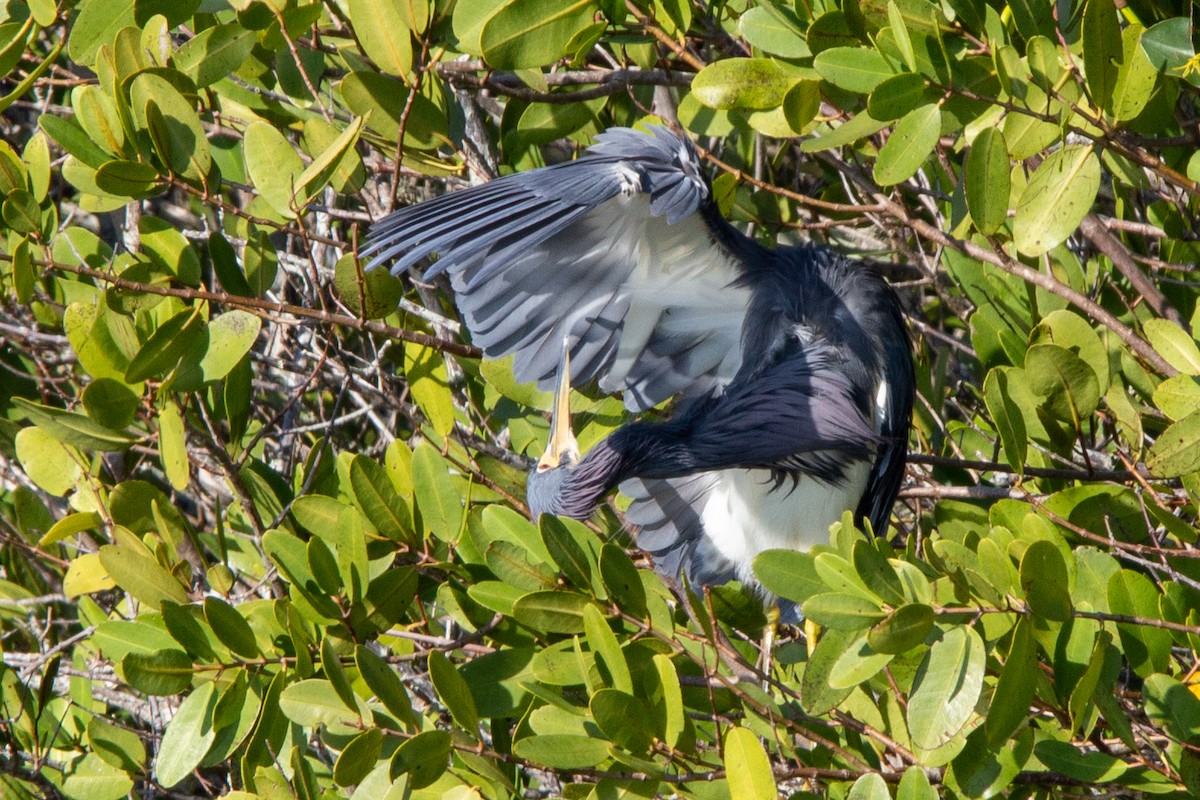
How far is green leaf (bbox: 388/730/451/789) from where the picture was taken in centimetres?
198

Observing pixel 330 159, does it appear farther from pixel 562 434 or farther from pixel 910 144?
pixel 910 144

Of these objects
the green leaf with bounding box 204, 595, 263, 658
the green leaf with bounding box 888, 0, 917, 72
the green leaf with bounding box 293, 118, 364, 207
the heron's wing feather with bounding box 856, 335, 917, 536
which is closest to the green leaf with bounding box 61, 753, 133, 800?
the green leaf with bounding box 204, 595, 263, 658

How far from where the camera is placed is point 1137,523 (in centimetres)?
254

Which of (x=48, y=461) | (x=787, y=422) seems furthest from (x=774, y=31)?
(x=48, y=461)

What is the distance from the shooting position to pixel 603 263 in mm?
3029

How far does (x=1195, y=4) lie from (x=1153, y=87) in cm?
59

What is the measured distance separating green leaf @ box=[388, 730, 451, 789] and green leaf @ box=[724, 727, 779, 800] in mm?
474

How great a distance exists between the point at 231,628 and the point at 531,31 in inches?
50.1

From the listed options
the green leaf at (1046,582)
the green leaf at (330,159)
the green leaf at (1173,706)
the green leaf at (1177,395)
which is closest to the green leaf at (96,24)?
the green leaf at (330,159)

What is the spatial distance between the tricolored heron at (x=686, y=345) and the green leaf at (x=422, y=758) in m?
0.77

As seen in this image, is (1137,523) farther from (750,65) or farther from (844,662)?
(750,65)

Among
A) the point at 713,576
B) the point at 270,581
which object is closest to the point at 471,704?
the point at 270,581

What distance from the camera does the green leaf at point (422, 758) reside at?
1.98 meters

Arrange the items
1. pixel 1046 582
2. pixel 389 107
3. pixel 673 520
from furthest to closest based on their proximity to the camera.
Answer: pixel 673 520
pixel 389 107
pixel 1046 582
